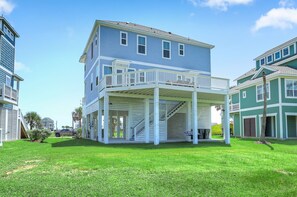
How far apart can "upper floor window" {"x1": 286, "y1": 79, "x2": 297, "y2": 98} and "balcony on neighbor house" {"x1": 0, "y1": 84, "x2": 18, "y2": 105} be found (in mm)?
24695

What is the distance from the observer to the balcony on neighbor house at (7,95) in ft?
69.3

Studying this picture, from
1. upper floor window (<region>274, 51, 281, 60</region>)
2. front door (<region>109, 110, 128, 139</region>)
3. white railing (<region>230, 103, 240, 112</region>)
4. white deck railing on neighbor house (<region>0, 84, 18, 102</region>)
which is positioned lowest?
front door (<region>109, 110, 128, 139</region>)

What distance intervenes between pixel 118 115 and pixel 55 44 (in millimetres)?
7425

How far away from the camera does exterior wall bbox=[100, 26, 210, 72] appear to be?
1962 centimetres

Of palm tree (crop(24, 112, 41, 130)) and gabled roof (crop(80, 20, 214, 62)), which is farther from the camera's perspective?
palm tree (crop(24, 112, 41, 130))

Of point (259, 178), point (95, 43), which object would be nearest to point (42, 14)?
point (95, 43)

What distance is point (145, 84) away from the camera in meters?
15.6

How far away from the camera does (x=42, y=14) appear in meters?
13.9

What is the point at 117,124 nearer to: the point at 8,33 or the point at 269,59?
the point at 8,33

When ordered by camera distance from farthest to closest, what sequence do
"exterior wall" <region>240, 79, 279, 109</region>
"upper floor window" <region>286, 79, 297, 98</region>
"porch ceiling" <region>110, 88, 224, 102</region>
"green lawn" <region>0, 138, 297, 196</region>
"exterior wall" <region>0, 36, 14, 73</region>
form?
"exterior wall" <region>240, 79, 279, 109</region>
"upper floor window" <region>286, 79, 297, 98</region>
"exterior wall" <region>0, 36, 14, 73</region>
"porch ceiling" <region>110, 88, 224, 102</region>
"green lawn" <region>0, 138, 297, 196</region>

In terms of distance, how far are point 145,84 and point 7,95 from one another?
13.2 m

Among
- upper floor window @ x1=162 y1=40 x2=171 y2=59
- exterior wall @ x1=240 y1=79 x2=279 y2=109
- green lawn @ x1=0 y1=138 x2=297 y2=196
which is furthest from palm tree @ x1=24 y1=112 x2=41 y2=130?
green lawn @ x1=0 y1=138 x2=297 y2=196

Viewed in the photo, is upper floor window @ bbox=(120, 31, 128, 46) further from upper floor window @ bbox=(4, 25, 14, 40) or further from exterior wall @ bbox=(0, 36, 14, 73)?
upper floor window @ bbox=(4, 25, 14, 40)

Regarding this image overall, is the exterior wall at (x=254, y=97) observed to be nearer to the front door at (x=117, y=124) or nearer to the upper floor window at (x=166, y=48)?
the upper floor window at (x=166, y=48)
